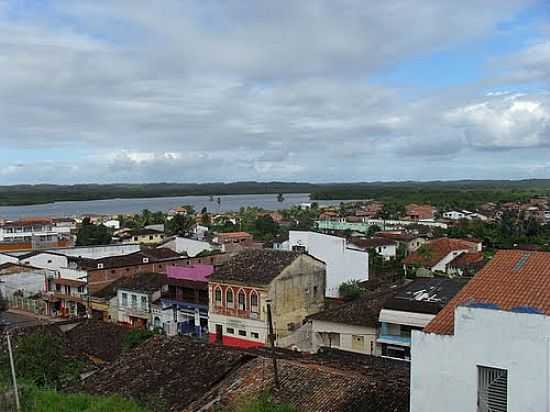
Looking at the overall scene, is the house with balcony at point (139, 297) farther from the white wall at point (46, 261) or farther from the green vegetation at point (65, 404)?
the green vegetation at point (65, 404)

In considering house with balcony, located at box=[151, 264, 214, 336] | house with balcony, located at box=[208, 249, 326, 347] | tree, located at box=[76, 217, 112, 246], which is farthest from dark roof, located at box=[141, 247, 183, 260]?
tree, located at box=[76, 217, 112, 246]

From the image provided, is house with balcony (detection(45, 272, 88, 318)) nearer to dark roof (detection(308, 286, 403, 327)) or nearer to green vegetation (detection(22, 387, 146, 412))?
dark roof (detection(308, 286, 403, 327))

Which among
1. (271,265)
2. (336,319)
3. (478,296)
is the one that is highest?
(478,296)

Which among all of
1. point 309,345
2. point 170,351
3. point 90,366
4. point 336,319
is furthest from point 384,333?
point 90,366

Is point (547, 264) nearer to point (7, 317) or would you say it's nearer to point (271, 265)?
point (271, 265)

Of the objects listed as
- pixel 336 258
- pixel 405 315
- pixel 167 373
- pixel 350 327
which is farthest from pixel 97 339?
pixel 336 258

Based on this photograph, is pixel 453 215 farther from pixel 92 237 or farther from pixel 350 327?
pixel 350 327
